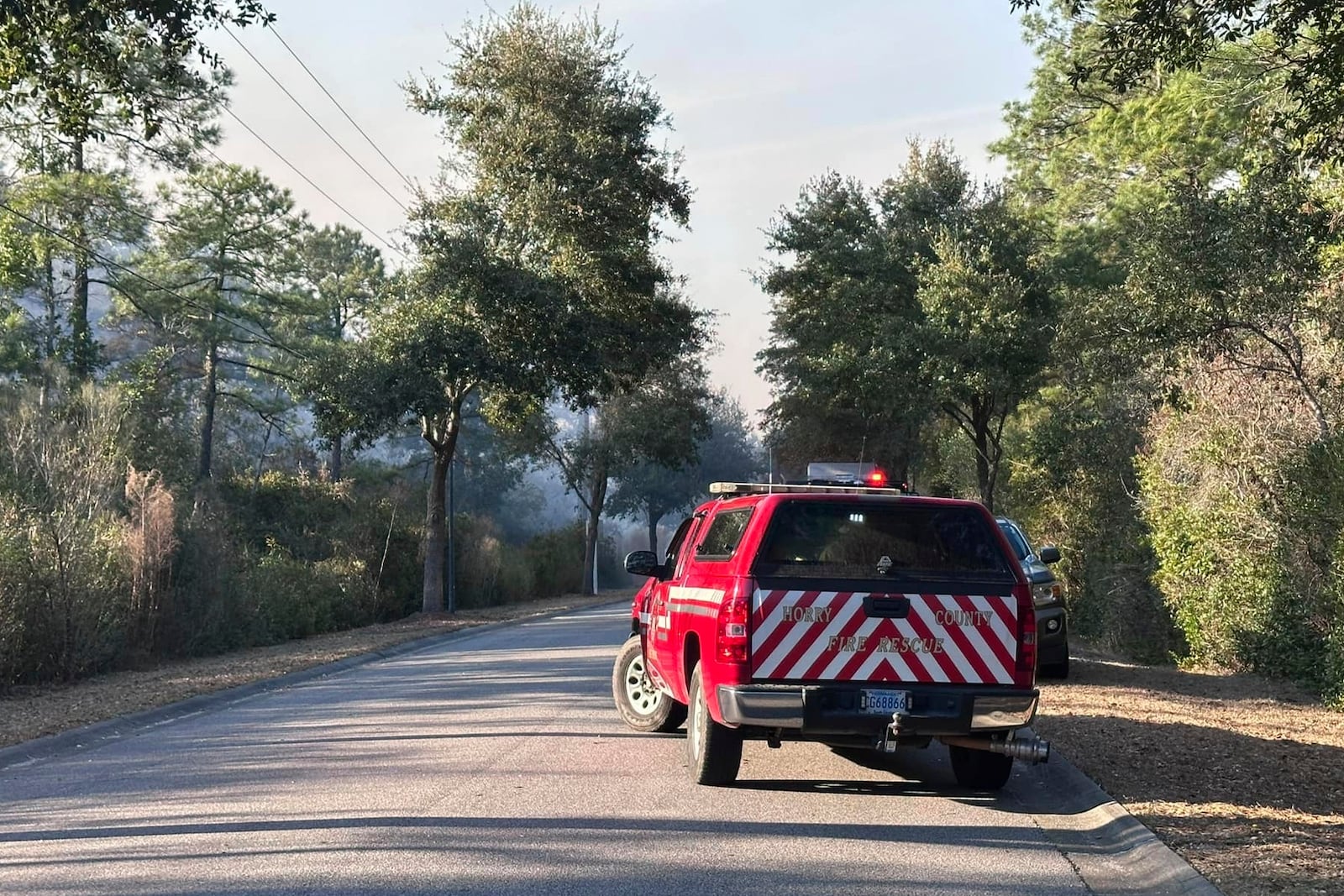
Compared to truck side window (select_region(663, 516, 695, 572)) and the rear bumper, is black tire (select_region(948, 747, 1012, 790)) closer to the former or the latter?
the rear bumper

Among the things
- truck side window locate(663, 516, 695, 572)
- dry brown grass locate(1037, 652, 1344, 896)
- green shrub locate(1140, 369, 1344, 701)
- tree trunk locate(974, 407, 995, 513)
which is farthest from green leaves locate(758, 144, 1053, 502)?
truck side window locate(663, 516, 695, 572)

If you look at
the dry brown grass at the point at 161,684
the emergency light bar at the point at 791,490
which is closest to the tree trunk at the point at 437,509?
the dry brown grass at the point at 161,684

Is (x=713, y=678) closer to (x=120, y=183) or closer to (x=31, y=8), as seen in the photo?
(x=31, y=8)

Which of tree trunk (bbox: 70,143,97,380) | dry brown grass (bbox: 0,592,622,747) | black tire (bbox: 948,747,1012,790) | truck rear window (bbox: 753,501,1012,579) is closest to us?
truck rear window (bbox: 753,501,1012,579)

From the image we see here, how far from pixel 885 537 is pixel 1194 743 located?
151 inches

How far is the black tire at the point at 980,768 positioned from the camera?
9312mm

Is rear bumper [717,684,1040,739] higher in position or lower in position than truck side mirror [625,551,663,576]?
lower

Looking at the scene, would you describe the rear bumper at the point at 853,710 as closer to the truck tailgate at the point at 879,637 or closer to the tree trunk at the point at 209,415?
the truck tailgate at the point at 879,637

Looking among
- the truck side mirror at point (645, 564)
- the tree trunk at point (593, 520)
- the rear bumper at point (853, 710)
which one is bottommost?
the rear bumper at point (853, 710)

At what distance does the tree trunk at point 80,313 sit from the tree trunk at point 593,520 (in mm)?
18765

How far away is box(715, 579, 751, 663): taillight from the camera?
845cm

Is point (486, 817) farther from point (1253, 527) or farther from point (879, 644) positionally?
point (1253, 527)

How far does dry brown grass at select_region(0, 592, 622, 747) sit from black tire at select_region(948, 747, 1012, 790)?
297 inches

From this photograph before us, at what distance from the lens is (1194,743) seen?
10.9m
